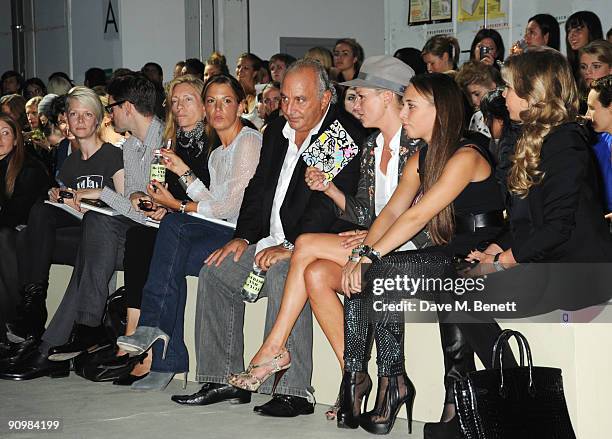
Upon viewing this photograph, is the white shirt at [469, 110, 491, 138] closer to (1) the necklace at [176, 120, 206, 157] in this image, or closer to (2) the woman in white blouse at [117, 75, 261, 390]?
(2) the woman in white blouse at [117, 75, 261, 390]

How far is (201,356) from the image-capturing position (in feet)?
16.2

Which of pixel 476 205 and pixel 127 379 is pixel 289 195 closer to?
pixel 476 205

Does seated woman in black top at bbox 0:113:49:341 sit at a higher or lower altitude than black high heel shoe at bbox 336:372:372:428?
higher

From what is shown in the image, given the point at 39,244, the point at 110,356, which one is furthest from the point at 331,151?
the point at 39,244

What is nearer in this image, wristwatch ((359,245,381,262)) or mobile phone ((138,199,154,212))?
wristwatch ((359,245,381,262))

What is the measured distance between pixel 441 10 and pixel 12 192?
16.4 ft

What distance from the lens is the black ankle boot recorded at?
593 centimetres

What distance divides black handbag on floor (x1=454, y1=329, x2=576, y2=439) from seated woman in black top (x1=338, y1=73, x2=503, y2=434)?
67 cm

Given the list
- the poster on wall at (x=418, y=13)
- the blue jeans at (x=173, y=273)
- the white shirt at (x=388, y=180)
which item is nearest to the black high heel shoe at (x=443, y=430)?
the white shirt at (x=388, y=180)

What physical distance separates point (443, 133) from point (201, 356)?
61.1 inches

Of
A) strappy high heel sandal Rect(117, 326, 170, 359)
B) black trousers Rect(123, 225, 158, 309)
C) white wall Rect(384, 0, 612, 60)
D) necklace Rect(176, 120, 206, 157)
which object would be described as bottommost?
strappy high heel sandal Rect(117, 326, 170, 359)

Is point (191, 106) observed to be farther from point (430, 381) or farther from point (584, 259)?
point (584, 259)

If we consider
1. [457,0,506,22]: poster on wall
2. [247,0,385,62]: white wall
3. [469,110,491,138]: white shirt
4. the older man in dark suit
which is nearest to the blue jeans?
the older man in dark suit

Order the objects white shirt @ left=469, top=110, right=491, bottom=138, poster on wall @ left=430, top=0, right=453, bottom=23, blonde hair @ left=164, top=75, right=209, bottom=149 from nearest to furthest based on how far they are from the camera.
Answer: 1. blonde hair @ left=164, top=75, right=209, bottom=149
2. white shirt @ left=469, top=110, right=491, bottom=138
3. poster on wall @ left=430, top=0, right=453, bottom=23
